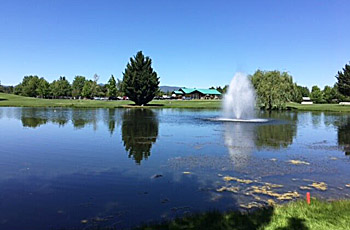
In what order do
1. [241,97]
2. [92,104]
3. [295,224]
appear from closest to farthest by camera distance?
[295,224]
[241,97]
[92,104]

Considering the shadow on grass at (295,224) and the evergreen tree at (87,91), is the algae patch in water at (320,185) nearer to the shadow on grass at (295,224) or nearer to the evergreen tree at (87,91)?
the shadow on grass at (295,224)

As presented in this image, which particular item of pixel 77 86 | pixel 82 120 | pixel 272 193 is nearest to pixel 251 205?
pixel 272 193

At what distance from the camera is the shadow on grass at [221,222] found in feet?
20.6

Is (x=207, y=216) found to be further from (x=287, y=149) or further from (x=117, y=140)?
(x=117, y=140)

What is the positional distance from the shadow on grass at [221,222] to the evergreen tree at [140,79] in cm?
6051

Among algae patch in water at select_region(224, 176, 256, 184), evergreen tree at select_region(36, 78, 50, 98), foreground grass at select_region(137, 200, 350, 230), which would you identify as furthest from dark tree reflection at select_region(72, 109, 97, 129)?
evergreen tree at select_region(36, 78, 50, 98)

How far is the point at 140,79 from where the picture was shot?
66.7 m

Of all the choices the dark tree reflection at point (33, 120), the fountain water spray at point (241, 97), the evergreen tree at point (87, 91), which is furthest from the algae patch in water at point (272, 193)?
the evergreen tree at point (87, 91)

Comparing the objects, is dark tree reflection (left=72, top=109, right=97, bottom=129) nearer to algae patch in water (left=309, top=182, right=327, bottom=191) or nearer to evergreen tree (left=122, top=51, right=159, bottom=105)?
algae patch in water (left=309, top=182, right=327, bottom=191)

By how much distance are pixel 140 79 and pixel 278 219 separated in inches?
2431

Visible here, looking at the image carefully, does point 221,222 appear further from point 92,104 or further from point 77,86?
point 77,86

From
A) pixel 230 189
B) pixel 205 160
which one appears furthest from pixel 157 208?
pixel 205 160

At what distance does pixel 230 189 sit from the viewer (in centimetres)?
985

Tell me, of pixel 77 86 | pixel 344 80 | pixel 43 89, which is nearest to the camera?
pixel 344 80
